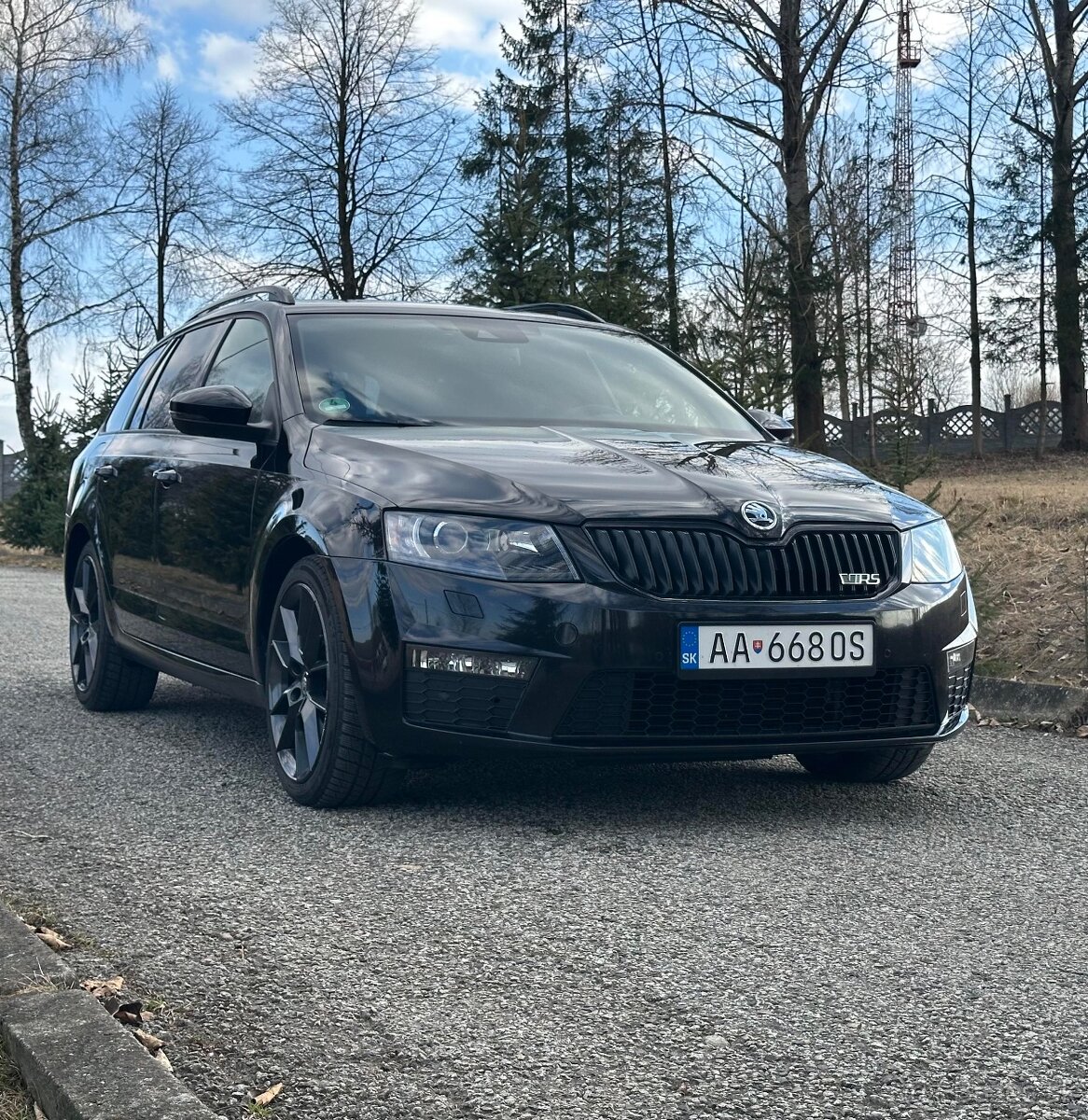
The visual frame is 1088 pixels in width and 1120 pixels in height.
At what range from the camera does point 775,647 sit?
15.1ft

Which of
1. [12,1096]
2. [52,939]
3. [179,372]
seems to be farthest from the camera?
[179,372]

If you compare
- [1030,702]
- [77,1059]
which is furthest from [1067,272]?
[77,1059]

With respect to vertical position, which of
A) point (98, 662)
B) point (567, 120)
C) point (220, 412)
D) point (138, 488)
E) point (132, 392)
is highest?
point (567, 120)

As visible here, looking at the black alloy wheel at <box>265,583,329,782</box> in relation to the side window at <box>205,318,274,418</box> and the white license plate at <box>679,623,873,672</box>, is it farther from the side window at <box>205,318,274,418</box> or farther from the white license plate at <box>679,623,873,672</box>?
the white license plate at <box>679,623,873,672</box>

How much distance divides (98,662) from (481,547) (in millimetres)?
3378

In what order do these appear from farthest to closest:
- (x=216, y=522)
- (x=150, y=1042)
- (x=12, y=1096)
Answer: (x=216, y=522) → (x=150, y=1042) → (x=12, y=1096)

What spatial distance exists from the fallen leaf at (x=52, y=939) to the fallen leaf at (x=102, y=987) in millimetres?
336

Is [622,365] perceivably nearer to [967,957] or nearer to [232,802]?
[232,802]

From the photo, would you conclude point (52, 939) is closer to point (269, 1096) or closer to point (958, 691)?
point (269, 1096)

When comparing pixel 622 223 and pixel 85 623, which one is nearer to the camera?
pixel 85 623

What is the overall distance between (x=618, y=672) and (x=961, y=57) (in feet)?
107

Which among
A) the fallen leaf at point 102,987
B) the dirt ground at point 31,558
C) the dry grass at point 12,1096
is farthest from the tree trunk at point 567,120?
the dry grass at point 12,1096

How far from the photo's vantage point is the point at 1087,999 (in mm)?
3248

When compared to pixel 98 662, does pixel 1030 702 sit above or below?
below
